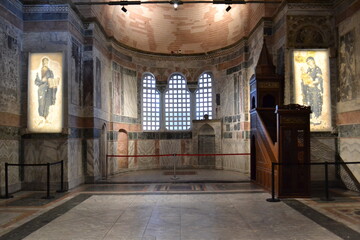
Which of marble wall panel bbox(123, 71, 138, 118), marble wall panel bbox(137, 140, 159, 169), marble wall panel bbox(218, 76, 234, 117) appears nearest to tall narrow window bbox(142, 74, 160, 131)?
marble wall panel bbox(123, 71, 138, 118)

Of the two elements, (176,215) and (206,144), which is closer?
(176,215)

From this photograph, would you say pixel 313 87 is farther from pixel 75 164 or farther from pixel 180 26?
pixel 180 26

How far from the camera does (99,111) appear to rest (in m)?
13.6

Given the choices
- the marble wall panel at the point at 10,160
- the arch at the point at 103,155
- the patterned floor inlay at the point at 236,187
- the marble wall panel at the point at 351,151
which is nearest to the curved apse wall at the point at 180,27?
the arch at the point at 103,155

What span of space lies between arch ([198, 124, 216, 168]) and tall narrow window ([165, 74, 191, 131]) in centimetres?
129

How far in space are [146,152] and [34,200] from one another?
9086mm

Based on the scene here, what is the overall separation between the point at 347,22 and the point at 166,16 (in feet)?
33.7

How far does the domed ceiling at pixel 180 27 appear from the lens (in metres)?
17.0

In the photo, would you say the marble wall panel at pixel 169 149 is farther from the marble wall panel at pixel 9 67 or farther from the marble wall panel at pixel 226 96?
the marble wall panel at pixel 9 67

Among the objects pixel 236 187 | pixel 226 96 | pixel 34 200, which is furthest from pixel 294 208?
pixel 226 96

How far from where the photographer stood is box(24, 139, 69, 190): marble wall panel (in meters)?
11.0

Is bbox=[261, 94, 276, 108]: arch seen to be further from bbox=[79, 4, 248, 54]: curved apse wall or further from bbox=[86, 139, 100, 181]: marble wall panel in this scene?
bbox=[86, 139, 100, 181]: marble wall panel

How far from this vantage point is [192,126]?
18.4 m

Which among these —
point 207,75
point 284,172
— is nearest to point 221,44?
point 207,75
